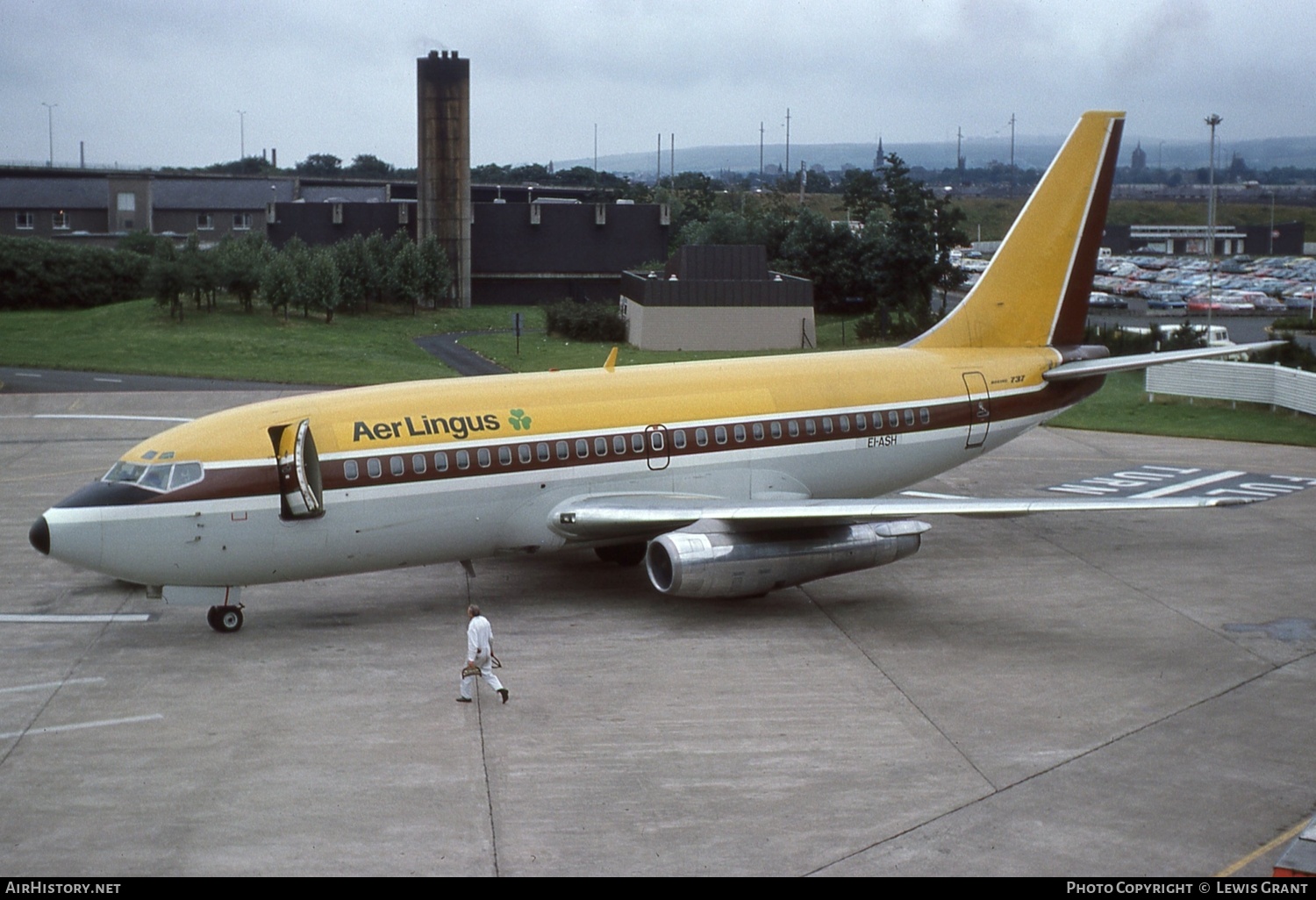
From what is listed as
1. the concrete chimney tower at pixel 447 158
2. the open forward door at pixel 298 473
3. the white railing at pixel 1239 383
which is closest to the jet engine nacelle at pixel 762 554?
the open forward door at pixel 298 473

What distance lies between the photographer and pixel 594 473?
1081 inches

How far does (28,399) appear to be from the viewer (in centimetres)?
5700

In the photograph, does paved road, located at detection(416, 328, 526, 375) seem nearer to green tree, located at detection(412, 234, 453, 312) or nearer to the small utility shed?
green tree, located at detection(412, 234, 453, 312)

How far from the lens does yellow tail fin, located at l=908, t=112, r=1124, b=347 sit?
3366 cm

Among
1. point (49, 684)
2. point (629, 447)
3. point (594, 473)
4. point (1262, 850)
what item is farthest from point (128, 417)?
point (1262, 850)

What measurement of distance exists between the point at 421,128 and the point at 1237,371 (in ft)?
227

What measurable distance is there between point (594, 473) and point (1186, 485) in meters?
19.9

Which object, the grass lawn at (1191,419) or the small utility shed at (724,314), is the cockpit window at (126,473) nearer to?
the grass lawn at (1191,419)

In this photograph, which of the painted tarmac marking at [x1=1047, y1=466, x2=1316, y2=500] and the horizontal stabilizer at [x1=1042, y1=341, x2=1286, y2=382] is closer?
the horizontal stabilizer at [x1=1042, y1=341, x2=1286, y2=382]

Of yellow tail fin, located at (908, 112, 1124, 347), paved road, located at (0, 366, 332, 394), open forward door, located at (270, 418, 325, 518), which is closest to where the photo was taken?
open forward door, located at (270, 418, 325, 518)

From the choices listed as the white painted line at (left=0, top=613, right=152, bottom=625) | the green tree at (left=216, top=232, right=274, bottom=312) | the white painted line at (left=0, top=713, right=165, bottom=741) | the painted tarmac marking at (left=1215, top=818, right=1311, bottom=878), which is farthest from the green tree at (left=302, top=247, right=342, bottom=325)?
the painted tarmac marking at (left=1215, top=818, right=1311, bottom=878)

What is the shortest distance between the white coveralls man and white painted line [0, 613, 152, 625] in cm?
826
